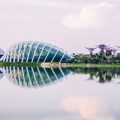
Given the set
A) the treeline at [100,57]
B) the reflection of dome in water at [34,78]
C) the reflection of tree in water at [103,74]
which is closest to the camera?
the reflection of dome in water at [34,78]

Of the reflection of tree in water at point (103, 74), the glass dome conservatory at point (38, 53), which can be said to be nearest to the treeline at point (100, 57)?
the glass dome conservatory at point (38, 53)

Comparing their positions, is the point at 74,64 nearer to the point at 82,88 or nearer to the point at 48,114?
the point at 82,88

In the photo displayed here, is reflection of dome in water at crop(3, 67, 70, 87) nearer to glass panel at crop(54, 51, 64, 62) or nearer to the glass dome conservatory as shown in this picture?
the glass dome conservatory

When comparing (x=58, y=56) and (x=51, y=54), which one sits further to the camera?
(x=58, y=56)

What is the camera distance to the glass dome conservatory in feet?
176

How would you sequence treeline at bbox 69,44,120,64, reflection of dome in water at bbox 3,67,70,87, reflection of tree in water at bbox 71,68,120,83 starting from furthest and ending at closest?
treeline at bbox 69,44,120,64 < reflection of tree in water at bbox 71,68,120,83 < reflection of dome in water at bbox 3,67,70,87

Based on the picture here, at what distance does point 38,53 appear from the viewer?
53.5 m

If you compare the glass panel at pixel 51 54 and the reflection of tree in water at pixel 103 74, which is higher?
the reflection of tree in water at pixel 103 74

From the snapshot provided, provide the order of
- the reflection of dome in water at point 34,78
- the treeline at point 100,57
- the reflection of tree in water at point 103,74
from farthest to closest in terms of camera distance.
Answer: the treeline at point 100,57
the reflection of tree in water at point 103,74
the reflection of dome in water at point 34,78

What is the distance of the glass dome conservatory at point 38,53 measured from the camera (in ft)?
176

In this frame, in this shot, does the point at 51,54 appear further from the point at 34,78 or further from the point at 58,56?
the point at 34,78

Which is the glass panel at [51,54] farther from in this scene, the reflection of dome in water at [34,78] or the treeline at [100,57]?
the reflection of dome in water at [34,78]

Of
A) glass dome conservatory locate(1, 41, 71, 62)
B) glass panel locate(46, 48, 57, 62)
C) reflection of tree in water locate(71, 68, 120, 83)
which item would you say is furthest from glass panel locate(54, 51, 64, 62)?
reflection of tree in water locate(71, 68, 120, 83)

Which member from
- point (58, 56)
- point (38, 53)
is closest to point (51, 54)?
point (58, 56)
